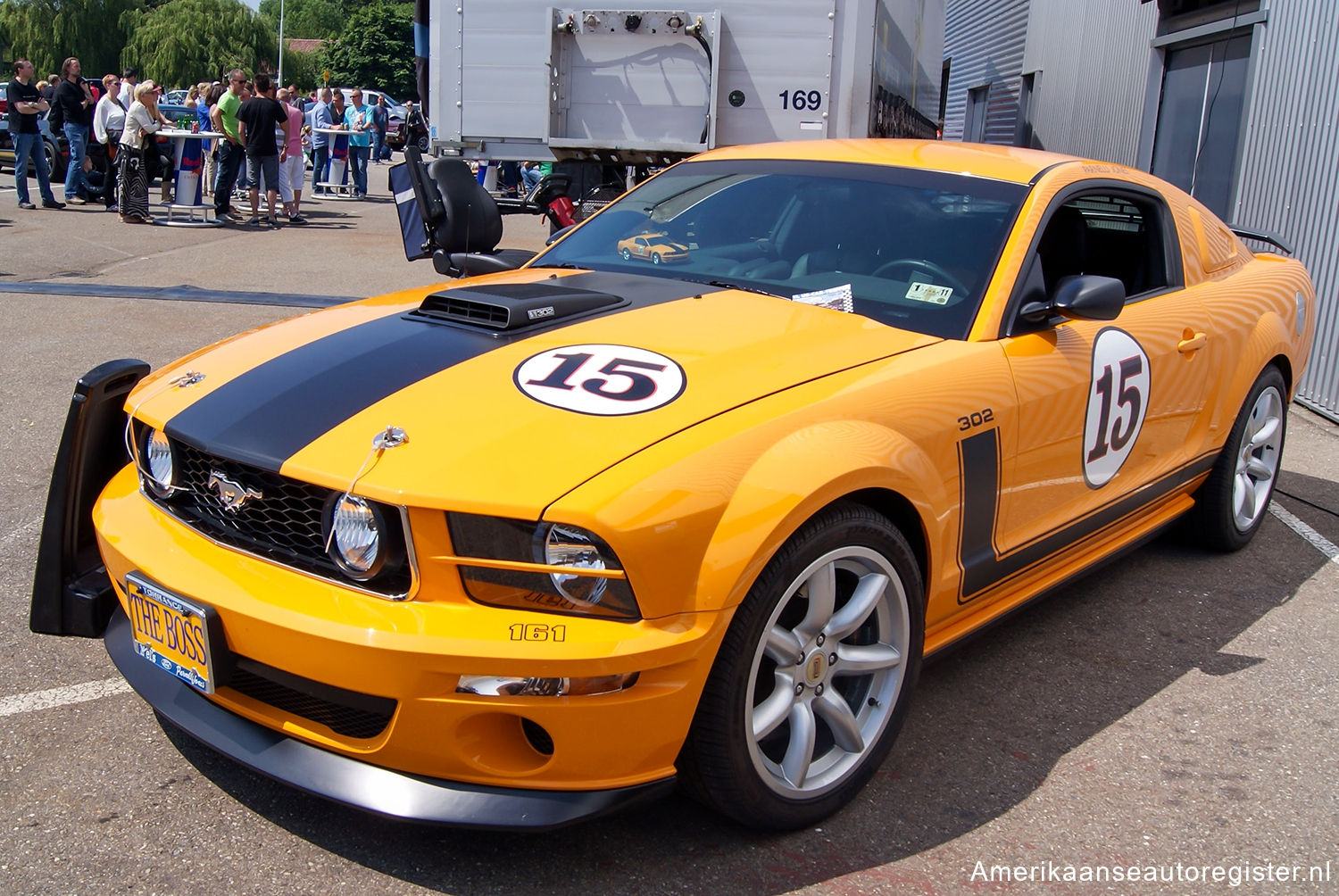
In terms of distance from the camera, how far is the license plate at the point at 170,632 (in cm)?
235

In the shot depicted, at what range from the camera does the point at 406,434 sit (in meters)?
2.38

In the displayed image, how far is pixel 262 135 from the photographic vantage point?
14.3 meters

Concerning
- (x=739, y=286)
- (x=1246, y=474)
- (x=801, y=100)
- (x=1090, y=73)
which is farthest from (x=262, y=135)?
(x=1246, y=474)

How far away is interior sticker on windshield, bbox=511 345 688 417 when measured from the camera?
250cm

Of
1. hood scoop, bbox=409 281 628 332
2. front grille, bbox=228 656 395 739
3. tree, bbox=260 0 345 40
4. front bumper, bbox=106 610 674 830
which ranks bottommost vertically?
front bumper, bbox=106 610 674 830

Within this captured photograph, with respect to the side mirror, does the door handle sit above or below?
below

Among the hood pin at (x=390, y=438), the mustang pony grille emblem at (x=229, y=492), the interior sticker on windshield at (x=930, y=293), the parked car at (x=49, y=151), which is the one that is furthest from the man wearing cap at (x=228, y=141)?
the hood pin at (x=390, y=438)

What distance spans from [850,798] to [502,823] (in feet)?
3.06

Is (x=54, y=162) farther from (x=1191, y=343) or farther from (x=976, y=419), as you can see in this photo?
(x=976, y=419)

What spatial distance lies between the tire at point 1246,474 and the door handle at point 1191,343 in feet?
1.96

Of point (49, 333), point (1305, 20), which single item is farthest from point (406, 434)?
point (1305, 20)

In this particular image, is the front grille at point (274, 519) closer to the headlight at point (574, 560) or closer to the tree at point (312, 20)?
the headlight at point (574, 560)

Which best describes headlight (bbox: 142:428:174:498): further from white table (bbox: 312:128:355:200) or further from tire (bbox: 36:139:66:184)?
white table (bbox: 312:128:355:200)

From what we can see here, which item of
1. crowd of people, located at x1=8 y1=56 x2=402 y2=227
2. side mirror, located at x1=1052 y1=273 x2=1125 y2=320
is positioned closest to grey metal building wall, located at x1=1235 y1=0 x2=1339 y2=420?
side mirror, located at x1=1052 y1=273 x2=1125 y2=320
